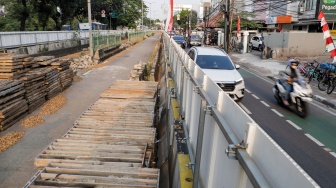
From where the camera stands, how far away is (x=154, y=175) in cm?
444

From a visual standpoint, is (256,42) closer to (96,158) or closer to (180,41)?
(180,41)

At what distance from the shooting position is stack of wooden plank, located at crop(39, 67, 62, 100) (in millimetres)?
11422

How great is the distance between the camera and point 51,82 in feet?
38.8

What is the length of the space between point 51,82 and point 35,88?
Answer: 153cm

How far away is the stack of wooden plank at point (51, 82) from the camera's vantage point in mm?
11422

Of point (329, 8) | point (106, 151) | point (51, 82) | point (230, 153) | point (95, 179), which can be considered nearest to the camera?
point (230, 153)

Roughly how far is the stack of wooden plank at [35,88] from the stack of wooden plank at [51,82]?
24cm

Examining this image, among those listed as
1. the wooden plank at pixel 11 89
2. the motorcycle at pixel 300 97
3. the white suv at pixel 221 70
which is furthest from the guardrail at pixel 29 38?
the motorcycle at pixel 300 97

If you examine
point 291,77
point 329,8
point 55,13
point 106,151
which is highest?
point 329,8

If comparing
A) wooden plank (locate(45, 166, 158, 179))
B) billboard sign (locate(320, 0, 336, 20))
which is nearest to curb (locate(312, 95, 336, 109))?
wooden plank (locate(45, 166, 158, 179))

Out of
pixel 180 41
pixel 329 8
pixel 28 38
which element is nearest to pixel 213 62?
pixel 28 38

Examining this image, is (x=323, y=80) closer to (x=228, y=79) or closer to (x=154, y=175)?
(x=228, y=79)

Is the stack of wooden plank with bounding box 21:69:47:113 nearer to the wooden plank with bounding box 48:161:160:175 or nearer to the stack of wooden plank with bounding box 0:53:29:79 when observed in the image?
the stack of wooden plank with bounding box 0:53:29:79

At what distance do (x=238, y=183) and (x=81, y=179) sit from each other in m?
2.93
